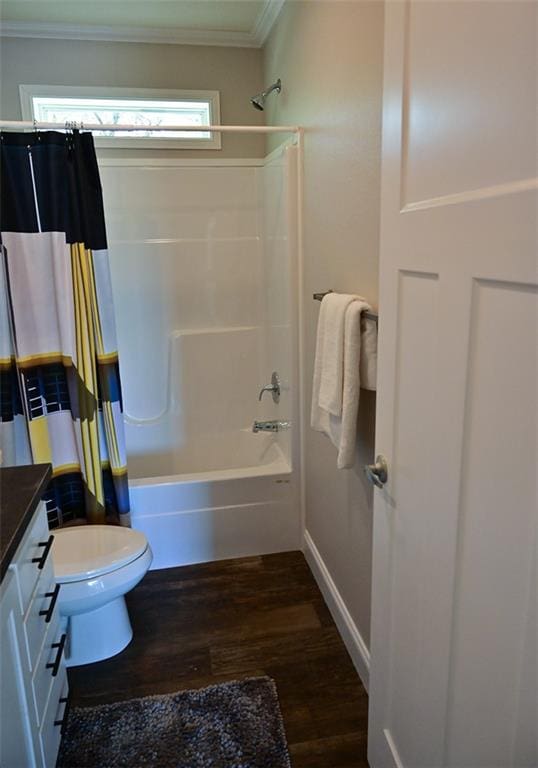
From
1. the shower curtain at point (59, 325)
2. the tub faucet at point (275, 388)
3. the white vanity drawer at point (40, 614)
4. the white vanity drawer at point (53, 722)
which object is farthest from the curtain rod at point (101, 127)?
the white vanity drawer at point (53, 722)

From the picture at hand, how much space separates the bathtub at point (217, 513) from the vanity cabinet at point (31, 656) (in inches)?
37.0

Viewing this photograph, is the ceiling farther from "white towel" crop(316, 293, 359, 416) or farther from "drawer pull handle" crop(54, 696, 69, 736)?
"drawer pull handle" crop(54, 696, 69, 736)

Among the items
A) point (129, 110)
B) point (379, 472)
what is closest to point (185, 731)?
point (379, 472)

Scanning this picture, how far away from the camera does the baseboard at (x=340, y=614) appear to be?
178 cm

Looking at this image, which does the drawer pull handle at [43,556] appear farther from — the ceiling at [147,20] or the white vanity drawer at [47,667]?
the ceiling at [147,20]

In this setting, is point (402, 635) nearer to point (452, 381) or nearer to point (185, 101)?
point (452, 381)

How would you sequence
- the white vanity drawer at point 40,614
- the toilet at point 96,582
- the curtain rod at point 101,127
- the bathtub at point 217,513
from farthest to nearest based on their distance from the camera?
1. the bathtub at point 217,513
2. the curtain rod at point 101,127
3. the toilet at point 96,582
4. the white vanity drawer at point 40,614

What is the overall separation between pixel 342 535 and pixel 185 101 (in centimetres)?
258

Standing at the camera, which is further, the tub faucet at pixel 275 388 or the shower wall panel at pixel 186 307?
the shower wall panel at pixel 186 307

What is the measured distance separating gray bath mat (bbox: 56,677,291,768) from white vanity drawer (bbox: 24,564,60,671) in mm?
432

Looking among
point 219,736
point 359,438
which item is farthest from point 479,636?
point 219,736

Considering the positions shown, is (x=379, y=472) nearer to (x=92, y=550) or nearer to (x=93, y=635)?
(x=92, y=550)

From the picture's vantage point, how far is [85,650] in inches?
75.5

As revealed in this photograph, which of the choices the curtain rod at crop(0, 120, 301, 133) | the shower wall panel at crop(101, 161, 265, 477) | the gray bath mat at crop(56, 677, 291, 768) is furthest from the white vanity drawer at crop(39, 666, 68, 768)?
the curtain rod at crop(0, 120, 301, 133)
